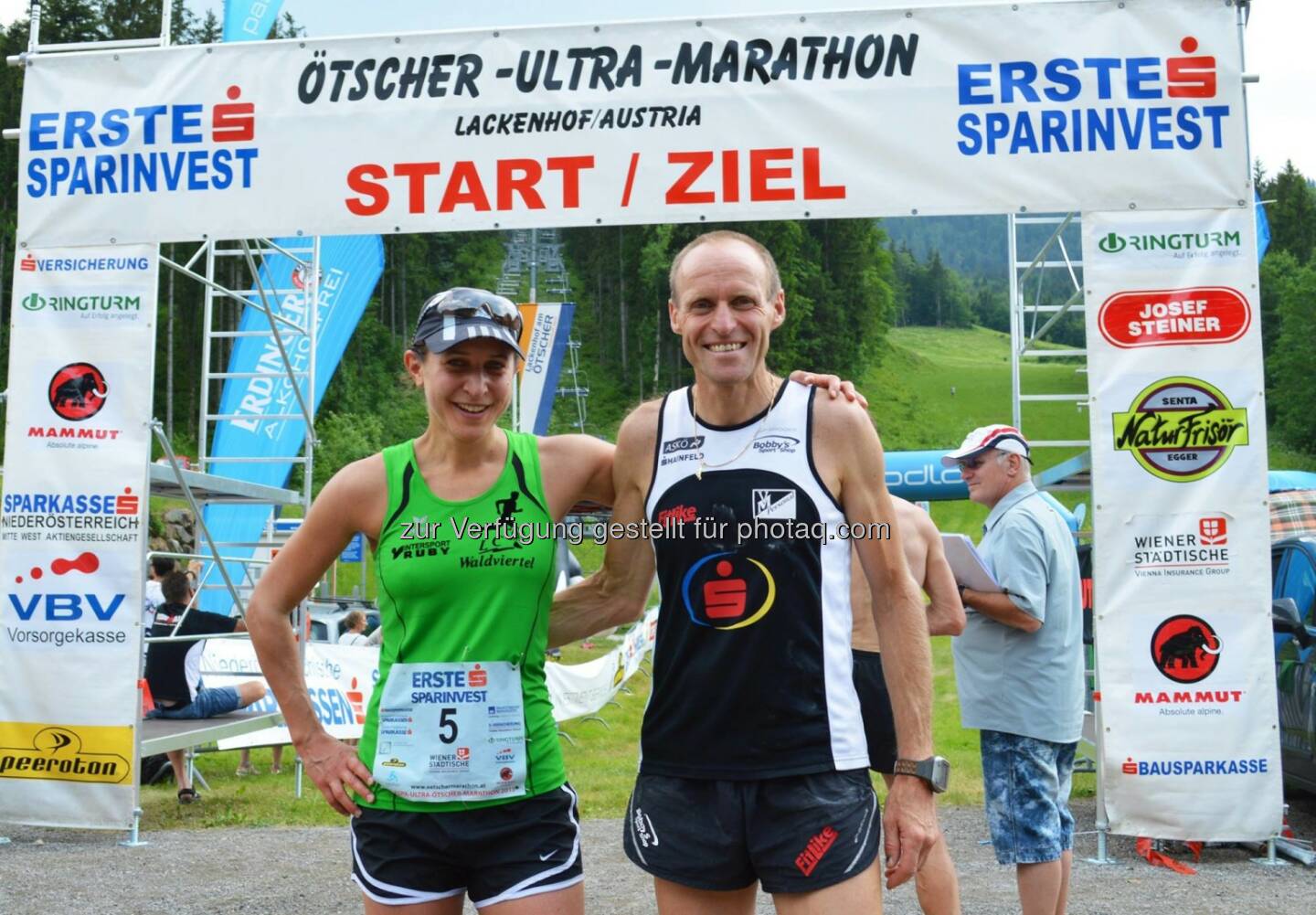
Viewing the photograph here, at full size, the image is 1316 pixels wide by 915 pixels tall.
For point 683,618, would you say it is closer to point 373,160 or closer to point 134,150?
point 373,160

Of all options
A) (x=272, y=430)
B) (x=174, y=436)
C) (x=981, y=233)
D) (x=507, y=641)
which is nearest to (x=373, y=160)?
(x=507, y=641)

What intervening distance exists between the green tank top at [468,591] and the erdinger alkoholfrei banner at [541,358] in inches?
584

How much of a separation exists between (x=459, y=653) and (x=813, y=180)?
4372 mm

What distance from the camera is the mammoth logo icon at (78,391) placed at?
6953 millimetres

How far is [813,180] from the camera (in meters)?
6.45

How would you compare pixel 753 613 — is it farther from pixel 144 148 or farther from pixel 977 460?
pixel 144 148

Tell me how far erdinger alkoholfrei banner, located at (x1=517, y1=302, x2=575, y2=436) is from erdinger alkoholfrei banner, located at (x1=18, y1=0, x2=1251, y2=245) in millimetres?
10709

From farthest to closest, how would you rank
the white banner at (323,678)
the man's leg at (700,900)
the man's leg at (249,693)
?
the white banner at (323,678), the man's leg at (249,693), the man's leg at (700,900)

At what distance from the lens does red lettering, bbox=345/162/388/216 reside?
6.65 metres

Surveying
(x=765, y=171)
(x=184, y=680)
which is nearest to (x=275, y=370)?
(x=184, y=680)

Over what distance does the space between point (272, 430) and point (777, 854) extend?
42.9ft

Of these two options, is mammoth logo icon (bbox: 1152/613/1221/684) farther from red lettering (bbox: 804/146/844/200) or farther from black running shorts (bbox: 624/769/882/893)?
black running shorts (bbox: 624/769/882/893)

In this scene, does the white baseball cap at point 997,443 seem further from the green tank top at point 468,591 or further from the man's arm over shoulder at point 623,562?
the green tank top at point 468,591

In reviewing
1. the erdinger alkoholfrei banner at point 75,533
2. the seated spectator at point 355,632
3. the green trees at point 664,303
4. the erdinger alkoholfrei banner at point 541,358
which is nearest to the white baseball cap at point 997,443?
the erdinger alkoholfrei banner at point 75,533
